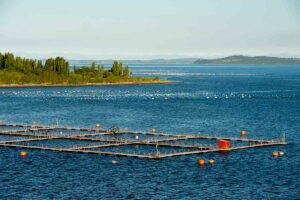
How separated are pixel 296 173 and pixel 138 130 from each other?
5733cm

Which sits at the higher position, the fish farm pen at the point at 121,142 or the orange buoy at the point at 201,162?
the orange buoy at the point at 201,162

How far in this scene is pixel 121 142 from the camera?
400ft

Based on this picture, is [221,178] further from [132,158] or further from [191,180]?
[132,158]

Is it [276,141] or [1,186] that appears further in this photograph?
[276,141]

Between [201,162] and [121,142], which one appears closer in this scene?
[201,162]

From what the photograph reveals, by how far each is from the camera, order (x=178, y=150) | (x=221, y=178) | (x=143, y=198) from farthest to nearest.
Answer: (x=178, y=150) → (x=221, y=178) → (x=143, y=198)

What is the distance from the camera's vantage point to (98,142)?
410 ft

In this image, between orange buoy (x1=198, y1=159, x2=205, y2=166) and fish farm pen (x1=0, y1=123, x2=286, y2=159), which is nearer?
orange buoy (x1=198, y1=159, x2=205, y2=166)

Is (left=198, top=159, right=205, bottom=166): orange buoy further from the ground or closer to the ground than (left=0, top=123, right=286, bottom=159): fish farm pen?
further from the ground

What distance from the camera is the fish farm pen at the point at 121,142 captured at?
112875mm

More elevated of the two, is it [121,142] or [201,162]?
[201,162]

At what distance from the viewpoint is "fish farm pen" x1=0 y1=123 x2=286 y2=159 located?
113 meters

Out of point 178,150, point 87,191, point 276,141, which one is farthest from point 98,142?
point 87,191

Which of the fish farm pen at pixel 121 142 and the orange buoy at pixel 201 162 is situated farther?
the fish farm pen at pixel 121 142
